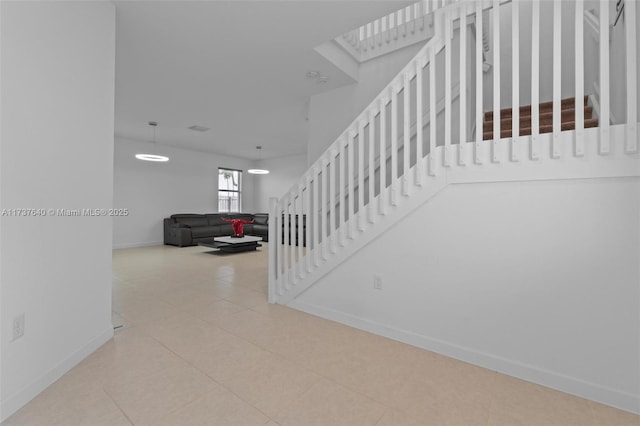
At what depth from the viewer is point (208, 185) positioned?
898cm

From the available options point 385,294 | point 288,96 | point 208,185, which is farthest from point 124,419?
point 208,185

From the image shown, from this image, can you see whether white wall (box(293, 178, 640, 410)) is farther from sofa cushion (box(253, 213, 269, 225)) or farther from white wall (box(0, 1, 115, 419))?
sofa cushion (box(253, 213, 269, 225))

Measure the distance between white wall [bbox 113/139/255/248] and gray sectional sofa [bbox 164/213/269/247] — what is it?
0.43 metres

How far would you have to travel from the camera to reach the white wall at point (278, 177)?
9.26 m

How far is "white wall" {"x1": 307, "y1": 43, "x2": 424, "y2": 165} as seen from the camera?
368cm

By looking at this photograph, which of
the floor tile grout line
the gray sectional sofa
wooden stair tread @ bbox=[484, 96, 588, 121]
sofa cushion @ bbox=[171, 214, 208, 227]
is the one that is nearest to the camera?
the floor tile grout line

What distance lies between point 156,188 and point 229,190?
2.41m

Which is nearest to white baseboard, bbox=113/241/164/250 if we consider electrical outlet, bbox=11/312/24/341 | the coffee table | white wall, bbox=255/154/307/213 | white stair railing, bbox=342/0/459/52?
the coffee table

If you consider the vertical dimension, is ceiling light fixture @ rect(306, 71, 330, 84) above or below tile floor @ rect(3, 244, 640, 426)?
above

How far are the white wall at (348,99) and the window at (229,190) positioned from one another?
5898 millimetres

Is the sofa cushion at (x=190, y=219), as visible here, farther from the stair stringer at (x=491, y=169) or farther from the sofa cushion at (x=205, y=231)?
the stair stringer at (x=491, y=169)

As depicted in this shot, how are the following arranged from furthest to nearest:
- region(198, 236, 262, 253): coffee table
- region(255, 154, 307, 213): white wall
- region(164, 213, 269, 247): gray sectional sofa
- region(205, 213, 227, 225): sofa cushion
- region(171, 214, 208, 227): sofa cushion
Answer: region(255, 154, 307, 213): white wall
region(205, 213, 227, 225): sofa cushion
region(171, 214, 208, 227): sofa cushion
region(164, 213, 269, 247): gray sectional sofa
region(198, 236, 262, 253): coffee table

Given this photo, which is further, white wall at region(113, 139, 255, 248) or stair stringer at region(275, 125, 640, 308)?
white wall at region(113, 139, 255, 248)

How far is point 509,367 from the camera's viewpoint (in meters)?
1.85
